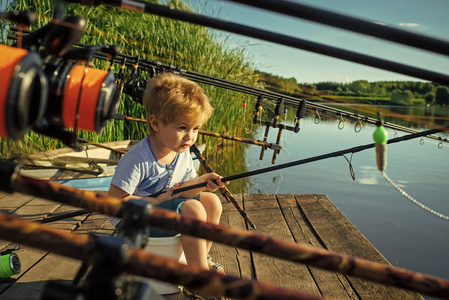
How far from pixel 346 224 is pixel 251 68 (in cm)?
664

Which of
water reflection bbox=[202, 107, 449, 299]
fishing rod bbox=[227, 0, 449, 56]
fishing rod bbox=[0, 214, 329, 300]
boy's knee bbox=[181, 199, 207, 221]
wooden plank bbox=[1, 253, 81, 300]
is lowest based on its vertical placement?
water reflection bbox=[202, 107, 449, 299]

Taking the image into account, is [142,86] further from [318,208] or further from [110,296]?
[110,296]

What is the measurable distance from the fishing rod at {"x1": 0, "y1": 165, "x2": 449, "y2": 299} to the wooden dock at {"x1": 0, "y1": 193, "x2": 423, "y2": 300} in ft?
4.91

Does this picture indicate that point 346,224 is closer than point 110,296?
No

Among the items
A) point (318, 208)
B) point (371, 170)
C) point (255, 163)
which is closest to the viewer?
point (318, 208)

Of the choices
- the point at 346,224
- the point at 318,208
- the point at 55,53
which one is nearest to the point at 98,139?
the point at 318,208

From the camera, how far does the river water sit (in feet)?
16.5

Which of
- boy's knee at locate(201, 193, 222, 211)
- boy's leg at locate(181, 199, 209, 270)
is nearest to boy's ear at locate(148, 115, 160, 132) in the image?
boy's knee at locate(201, 193, 222, 211)

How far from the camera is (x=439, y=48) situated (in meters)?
0.70

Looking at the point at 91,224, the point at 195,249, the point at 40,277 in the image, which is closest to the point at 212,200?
the point at 195,249

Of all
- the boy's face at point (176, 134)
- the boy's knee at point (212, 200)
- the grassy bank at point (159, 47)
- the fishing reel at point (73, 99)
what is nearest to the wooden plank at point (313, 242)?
the boy's knee at point (212, 200)

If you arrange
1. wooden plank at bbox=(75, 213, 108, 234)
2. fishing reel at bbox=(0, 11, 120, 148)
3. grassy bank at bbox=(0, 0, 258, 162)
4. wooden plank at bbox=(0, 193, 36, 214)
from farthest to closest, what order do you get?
grassy bank at bbox=(0, 0, 258, 162) → wooden plank at bbox=(0, 193, 36, 214) → wooden plank at bbox=(75, 213, 108, 234) → fishing reel at bbox=(0, 11, 120, 148)

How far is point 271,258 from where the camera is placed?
253 centimetres

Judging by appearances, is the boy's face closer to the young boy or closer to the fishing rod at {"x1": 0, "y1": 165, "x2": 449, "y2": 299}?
the young boy
